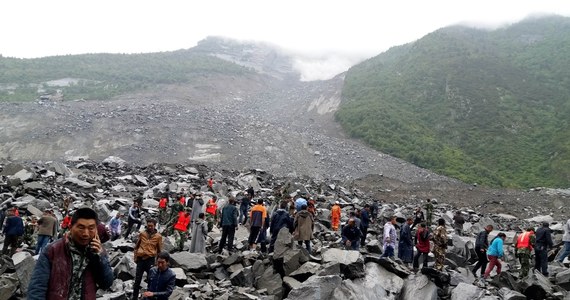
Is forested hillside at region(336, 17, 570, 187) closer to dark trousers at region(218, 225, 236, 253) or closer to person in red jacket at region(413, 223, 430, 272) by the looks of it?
person in red jacket at region(413, 223, 430, 272)

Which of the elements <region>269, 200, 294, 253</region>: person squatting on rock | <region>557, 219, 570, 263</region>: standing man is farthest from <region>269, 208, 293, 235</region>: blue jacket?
<region>557, 219, 570, 263</region>: standing man

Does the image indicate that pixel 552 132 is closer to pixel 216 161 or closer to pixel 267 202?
pixel 216 161

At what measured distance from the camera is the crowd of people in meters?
3.35

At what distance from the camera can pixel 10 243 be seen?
11.8m

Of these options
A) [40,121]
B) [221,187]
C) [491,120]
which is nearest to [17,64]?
[40,121]

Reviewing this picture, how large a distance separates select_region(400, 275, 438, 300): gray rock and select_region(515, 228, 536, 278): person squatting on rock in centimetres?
375

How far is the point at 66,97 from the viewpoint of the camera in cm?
6544

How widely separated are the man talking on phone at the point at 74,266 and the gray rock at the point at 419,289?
7.37m

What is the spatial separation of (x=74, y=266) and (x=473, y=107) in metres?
71.2

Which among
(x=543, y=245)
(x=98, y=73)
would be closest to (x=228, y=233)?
(x=543, y=245)

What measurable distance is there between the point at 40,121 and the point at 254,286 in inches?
1714

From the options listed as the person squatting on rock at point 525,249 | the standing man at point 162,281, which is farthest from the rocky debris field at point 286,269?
the standing man at point 162,281

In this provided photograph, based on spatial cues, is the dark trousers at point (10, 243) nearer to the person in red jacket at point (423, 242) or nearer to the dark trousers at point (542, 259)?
the person in red jacket at point (423, 242)

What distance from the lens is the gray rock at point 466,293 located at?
9328 millimetres
